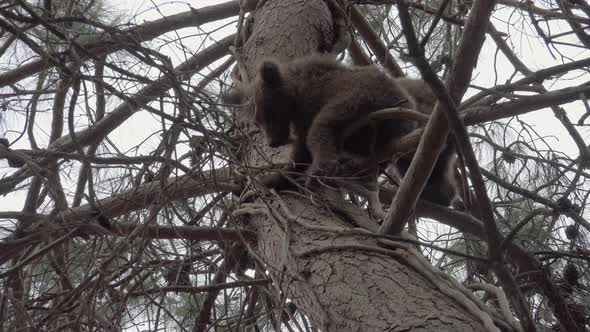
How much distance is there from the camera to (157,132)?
103 inches

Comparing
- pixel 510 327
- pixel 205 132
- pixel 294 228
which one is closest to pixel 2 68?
pixel 205 132

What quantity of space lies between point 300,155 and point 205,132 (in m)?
1.42

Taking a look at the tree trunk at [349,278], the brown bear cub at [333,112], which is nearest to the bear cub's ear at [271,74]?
the brown bear cub at [333,112]

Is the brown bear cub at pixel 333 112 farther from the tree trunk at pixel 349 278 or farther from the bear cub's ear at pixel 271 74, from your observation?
the tree trunk at pixel 349 278

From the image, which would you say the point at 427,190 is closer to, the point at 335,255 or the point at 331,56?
the point at 331,56

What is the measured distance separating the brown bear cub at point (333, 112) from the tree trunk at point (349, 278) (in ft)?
2.68

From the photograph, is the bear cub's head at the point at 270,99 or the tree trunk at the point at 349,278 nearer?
the tree trunk at the point at 349,278

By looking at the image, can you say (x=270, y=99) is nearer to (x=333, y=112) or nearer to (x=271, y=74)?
(x=271, y=74)

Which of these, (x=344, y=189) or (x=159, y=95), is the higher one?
(x=159, y=95)

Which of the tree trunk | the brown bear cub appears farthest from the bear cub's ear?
the tree trunk

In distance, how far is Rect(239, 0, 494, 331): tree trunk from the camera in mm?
1662

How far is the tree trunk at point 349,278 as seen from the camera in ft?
5.45

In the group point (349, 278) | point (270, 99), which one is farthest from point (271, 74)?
point (349, 278)

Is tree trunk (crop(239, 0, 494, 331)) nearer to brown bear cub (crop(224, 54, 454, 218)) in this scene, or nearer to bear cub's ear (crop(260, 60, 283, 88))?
brown bear cub (crop(224, 54, 454, 218))
